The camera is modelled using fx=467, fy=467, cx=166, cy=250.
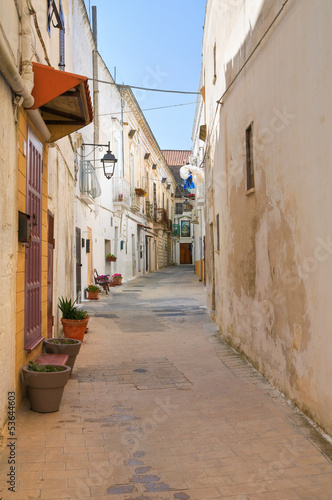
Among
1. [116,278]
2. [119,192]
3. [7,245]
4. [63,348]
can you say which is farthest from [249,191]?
[119,192]

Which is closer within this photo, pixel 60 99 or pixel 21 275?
pixel 21 275

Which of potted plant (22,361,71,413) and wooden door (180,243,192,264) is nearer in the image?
potted plant (22,361,71,413)

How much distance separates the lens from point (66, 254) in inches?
A: 362

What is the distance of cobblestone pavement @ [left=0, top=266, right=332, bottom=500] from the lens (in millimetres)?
3104

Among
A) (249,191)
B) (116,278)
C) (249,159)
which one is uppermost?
(249,159)

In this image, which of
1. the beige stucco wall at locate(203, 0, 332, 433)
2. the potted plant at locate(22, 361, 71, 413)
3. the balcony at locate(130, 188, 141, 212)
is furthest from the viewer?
the balcony at locate(130, 188, 141, 212)

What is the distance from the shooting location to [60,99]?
17.6 ft

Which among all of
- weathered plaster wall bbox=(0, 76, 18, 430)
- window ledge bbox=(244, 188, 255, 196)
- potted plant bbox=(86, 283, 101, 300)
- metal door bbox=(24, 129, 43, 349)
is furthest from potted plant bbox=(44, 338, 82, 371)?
potted plant bbox=(86, 283, 101, 300)

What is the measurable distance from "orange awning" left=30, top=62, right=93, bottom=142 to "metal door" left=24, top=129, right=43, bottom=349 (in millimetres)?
463

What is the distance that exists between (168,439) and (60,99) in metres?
3.81

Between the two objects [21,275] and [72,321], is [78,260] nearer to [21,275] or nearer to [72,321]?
[72,321]

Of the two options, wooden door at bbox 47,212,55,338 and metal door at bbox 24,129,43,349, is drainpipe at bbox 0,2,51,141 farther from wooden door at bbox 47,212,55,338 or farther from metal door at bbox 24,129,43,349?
wooden door at bbox 47,212,55,338

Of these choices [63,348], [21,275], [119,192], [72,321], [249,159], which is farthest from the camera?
[119,192]

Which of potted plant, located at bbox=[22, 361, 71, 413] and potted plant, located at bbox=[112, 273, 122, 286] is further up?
potted plant, located at bbox=[112, 273, 122, 286]
